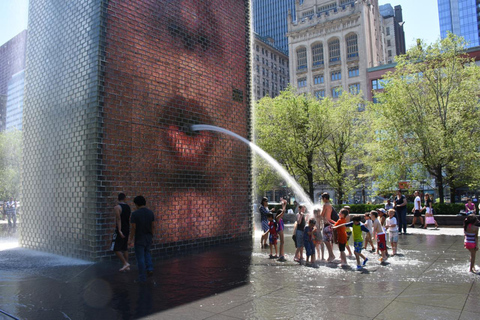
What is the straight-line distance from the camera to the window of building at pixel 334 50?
76125 millimetres

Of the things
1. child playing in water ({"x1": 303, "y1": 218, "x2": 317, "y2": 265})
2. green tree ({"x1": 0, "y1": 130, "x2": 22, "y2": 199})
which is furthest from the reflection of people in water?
green tree ({"x1": 0, "y1": 130, "x2": 22, "y2": 199})

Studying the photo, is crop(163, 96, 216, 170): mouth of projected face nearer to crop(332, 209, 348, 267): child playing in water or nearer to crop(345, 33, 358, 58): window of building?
crop(332, 209, 348, 267): child playing in water

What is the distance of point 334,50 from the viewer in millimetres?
76625

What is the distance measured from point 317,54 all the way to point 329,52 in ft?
9.02

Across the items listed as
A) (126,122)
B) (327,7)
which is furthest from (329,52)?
(126,122)

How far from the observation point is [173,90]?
1084 cm

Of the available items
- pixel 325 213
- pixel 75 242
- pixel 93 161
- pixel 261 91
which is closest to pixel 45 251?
pixel 75 242

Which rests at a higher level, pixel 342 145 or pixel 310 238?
pixel 342 145

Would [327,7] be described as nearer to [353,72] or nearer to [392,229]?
[353,72]

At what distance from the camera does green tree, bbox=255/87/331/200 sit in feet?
91.1

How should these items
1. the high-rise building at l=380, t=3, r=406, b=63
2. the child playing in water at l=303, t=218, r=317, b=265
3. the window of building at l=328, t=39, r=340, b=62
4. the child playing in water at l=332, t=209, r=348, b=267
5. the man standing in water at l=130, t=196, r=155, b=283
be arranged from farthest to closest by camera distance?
the high-rise building at l=380, t=3, r=406, b=63, the window of building at l=328, t=39, r=340, b=62, the child playing in water at l=303, t=218, r=317, b=265, the child playing in water at l=332, t=209, r=348, b=267, the man standing in water at l=130, t=196, r=155, b=283

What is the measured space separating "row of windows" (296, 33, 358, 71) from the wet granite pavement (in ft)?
238

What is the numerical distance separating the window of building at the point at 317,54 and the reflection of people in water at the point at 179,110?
68.0 meters

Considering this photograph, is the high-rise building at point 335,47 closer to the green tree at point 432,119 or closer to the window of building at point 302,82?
the window of building at point 302,82
